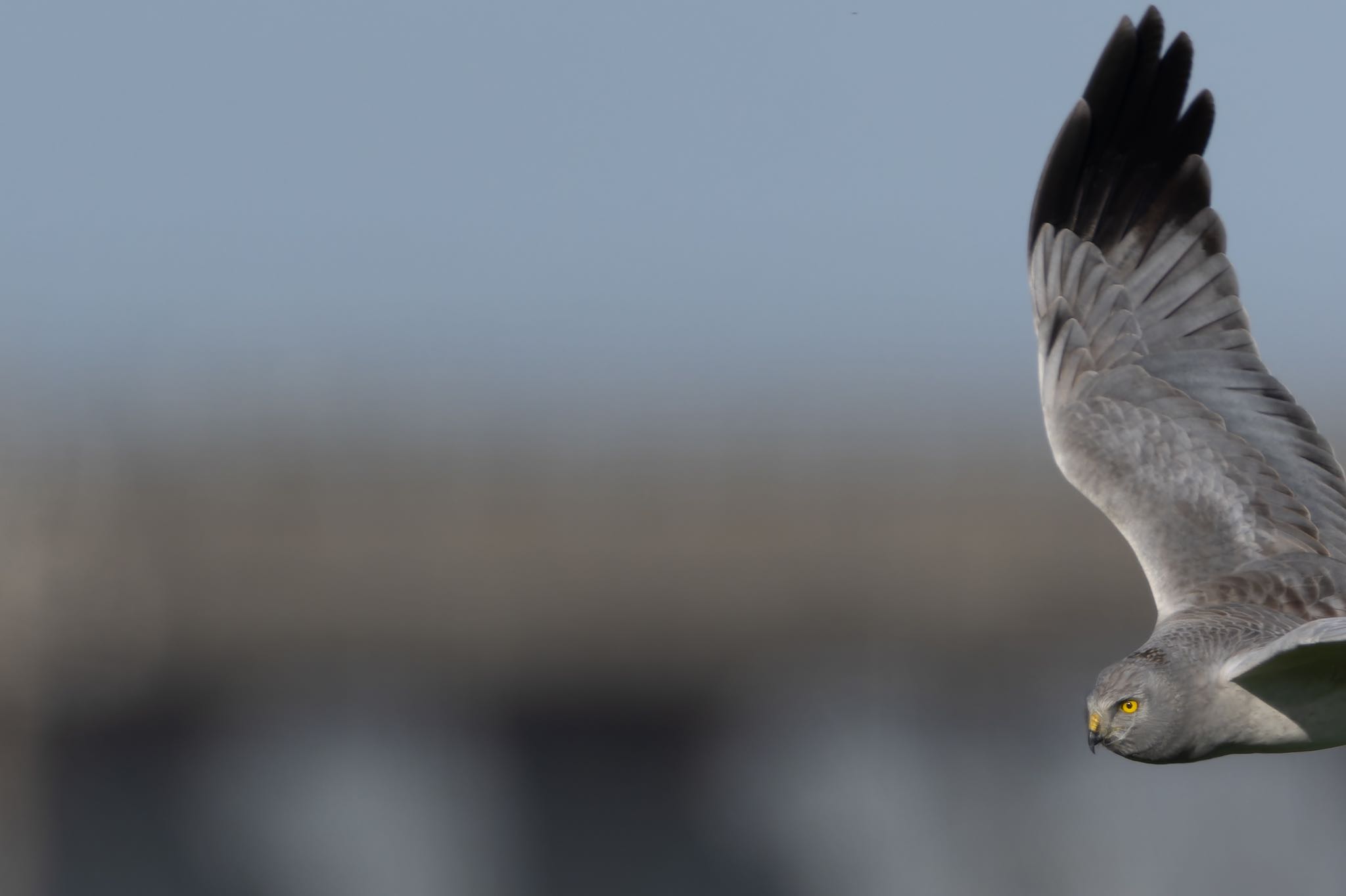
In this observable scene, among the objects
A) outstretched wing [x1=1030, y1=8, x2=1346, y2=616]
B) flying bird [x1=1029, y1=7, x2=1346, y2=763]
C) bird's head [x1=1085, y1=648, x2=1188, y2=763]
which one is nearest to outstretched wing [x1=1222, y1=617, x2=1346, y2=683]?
flying bird [x1=1029, y1=7, x2=1346, y2=763]

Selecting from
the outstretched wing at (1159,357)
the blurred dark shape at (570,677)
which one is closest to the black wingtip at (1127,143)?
the outstretched wing at (1159,357)

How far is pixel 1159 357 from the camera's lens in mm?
9117

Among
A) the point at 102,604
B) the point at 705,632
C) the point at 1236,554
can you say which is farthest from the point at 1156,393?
the point at 102,604

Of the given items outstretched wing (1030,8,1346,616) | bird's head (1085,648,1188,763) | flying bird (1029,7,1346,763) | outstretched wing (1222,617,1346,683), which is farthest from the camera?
outstretched wing (1030,8,1346,616)

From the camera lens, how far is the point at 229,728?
19.2 m

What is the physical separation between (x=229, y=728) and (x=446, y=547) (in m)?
2.95

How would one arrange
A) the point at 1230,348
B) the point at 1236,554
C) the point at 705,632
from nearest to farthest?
1. the point at 1236,554
2. the point at 1230,348
3. the point at 705,632

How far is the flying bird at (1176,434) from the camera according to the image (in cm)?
722

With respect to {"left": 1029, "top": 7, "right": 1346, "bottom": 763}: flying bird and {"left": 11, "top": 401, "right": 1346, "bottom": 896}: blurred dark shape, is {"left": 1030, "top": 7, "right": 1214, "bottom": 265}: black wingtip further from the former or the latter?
{"left": 11, "top": 401, "right": 1346, "bottom": 896}: blurred dark shape

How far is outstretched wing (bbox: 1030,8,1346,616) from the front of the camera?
8555 millimetres

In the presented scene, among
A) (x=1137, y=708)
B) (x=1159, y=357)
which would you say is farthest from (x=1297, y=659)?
(x=1159, y=357)

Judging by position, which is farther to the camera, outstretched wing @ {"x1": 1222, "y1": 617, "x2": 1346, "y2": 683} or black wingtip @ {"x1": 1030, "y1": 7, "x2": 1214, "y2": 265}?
black wingtip @ {"x1": 1030, "y1": 7, "x2": 1214, "y2": 265}

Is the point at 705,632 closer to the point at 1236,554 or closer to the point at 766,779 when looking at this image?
the point at 766,779

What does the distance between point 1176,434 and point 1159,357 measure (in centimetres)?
47
